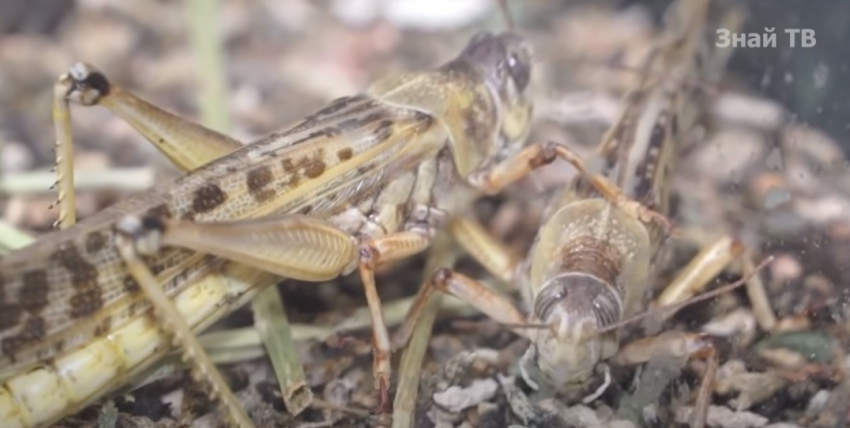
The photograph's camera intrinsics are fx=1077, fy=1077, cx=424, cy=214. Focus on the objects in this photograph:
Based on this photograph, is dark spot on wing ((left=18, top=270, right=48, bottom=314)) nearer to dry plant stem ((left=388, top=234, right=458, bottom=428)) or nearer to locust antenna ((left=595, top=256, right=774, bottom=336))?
dry plant stem ((left=388, top=234, right=458, bottom=428))

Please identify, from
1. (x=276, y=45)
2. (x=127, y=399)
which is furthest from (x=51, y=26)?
(x=127, y=399)

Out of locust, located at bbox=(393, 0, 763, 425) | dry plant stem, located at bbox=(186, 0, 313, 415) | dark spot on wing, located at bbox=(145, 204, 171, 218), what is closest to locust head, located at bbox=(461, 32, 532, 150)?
locust, located at bbox=(393, 0, 763, 425)

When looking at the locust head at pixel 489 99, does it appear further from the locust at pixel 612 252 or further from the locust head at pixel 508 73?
the locust at pixel 612 252

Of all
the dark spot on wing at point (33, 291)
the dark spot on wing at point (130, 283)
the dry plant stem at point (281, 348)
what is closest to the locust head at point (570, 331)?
the dry plant stem at point (281, 348)

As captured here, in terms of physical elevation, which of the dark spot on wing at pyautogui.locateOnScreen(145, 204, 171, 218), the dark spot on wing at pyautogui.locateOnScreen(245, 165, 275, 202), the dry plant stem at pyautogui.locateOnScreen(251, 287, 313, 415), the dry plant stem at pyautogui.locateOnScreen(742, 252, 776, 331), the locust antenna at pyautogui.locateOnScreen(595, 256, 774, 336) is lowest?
the dry plant stem at pyautogui.locateOnScreen(742, 252, 776, 331)

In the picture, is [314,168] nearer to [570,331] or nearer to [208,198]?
[208,198]

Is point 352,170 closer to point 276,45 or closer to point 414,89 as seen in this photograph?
point 414,89
